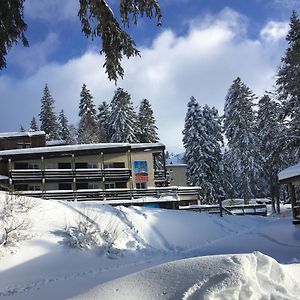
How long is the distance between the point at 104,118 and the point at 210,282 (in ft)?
196

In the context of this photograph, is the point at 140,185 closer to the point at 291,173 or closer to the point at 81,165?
the point at 81,165

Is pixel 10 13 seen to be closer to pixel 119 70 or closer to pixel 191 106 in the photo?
pixel 119 70

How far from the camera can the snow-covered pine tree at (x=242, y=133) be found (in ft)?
158

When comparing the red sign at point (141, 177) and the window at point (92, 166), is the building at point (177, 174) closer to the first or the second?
→ the red sign at point (141, 177)

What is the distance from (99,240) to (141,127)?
4224cm

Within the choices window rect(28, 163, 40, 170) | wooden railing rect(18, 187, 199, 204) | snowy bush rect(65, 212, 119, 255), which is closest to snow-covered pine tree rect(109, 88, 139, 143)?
window rect(28, 163, 40, 170)

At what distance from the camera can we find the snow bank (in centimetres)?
529

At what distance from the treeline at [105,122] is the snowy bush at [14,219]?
34.0m

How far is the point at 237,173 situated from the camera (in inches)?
1957

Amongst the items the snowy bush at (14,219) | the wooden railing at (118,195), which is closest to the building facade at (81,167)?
the wooden railing at (118,195)

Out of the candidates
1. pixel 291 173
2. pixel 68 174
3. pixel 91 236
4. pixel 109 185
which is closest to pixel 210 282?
pixel 91 236

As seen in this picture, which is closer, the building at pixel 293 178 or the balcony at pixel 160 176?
the building at pixel 293 178

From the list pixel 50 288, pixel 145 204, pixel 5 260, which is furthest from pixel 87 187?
pixel 50 288

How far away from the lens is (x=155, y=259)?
16891 mm
